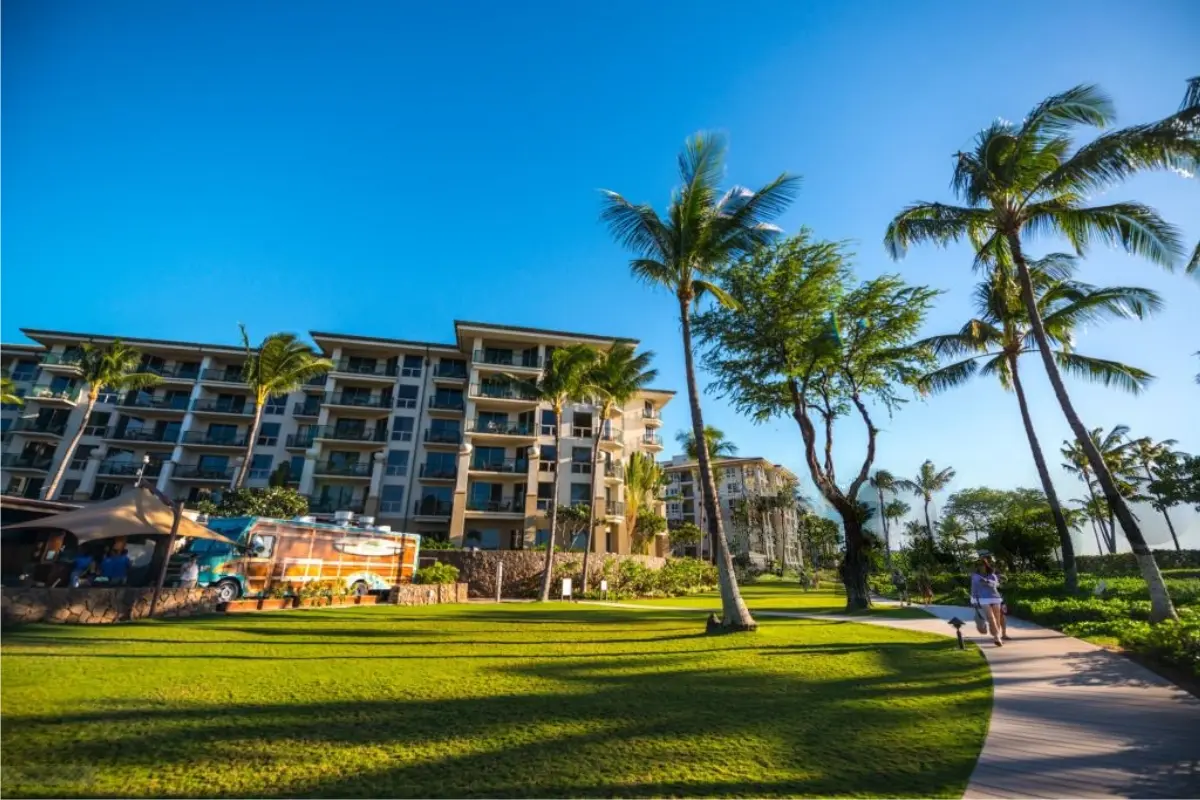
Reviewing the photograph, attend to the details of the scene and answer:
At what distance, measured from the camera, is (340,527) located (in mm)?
19422

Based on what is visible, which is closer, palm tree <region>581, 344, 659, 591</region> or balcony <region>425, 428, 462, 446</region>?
palm tree <region>581, 344, 659, 591</region>

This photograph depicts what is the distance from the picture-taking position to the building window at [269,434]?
3991cm

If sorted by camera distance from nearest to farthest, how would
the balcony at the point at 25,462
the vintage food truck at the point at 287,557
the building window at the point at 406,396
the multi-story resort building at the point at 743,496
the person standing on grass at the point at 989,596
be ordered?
the person standing on grass at the point at 989,596
the vintage food truck at the point at 287,557
the balcony at the point at 25,462
the building window at the point at 406,396
the multi-story resort building at the point at 743,496

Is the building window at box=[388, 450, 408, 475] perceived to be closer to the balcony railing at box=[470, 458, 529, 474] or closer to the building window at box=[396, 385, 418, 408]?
the building window at box=[396, 385, 418, 408]

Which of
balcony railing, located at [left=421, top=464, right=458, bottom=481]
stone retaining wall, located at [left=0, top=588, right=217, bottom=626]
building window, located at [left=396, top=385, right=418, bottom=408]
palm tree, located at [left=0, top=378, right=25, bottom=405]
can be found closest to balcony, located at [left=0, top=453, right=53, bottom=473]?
palm tree, located at [left=0, top=378, right=25, bottom=405]

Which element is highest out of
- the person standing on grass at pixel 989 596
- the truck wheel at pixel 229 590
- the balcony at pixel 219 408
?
the balcony at pixel 219 408

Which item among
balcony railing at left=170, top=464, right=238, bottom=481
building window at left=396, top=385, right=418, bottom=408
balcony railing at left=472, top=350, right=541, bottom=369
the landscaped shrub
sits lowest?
the landscaped shrub

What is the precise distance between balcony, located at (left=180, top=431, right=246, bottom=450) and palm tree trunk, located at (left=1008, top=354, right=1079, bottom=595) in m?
49.0

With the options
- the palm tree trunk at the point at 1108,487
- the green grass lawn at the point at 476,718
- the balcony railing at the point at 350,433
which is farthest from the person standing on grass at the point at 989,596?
the balcony railing at the point at 350,433

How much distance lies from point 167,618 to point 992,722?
52.2 ft

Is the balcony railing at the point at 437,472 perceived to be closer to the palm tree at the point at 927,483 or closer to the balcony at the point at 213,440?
the balcony at the point at 213,440

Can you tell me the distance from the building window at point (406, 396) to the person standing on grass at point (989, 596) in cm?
3741

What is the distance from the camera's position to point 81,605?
33.9ft

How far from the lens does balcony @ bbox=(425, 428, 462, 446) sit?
38.1 meters
